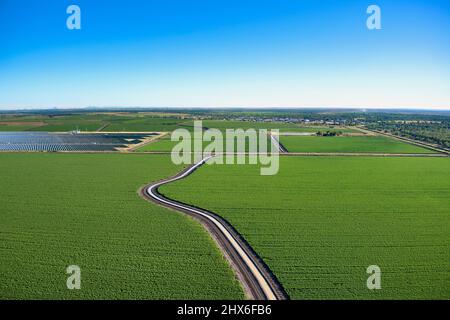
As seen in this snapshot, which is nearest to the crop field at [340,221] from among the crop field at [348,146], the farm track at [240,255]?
the farm track at [240,255]

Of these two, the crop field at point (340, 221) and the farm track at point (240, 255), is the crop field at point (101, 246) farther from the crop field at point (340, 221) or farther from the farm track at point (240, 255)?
the crop field at point (340, 221)

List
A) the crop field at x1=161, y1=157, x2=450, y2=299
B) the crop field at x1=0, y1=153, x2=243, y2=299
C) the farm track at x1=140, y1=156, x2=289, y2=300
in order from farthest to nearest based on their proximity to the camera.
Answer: the crop field at x1=161, y1=157, x2=450, y2=299 → the farm track at x1=140, y1=156, x2=289, y2=300 → the crop field at x1=0, y1=153, x2=243, y2=299

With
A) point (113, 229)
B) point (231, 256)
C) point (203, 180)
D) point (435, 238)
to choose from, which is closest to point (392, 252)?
point (435, 238)

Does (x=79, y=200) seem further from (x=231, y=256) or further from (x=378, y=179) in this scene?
(x=378, y=179)

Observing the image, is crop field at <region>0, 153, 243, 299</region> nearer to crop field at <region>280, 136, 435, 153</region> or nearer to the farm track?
the farm track

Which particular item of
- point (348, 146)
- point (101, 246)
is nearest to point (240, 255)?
point (101, 246)

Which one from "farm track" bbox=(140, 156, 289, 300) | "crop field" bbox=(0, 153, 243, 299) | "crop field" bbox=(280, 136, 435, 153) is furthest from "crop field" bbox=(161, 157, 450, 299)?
"crop field" bbox=(280, 136, 435, 153)
